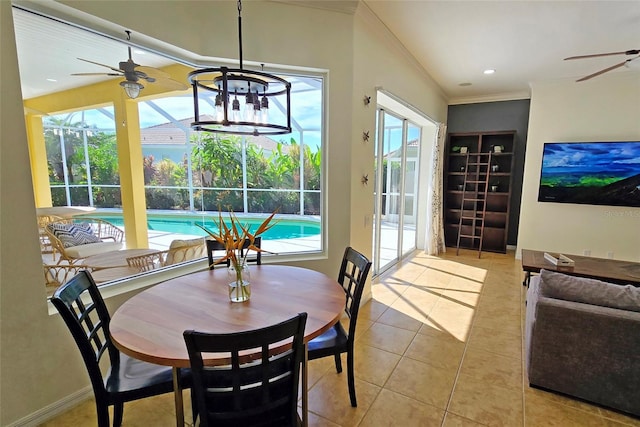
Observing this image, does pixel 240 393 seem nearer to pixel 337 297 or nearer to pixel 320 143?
pixel 337 297

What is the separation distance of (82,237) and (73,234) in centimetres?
11

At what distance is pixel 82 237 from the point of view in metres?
2.58

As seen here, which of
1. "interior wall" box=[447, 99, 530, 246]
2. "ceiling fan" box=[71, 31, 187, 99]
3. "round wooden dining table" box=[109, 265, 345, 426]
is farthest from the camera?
"interior wall" box=[447, 99, 530, 246]

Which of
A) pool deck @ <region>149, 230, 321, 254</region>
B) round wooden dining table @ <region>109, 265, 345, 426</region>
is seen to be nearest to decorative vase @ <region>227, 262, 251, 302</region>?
round wooden dining table @ <region>109, 265, 345, 426</region>

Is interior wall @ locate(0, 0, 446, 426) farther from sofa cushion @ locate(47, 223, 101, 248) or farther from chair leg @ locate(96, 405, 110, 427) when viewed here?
chair leg @ locate(96, 405, 110, 427)

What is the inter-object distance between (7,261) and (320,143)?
2.42m

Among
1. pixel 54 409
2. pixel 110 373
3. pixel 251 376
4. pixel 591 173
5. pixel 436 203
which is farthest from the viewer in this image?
pixel 436 203

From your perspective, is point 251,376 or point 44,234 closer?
point 251,376

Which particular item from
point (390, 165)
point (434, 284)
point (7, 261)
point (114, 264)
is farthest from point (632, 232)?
point (7, 261)

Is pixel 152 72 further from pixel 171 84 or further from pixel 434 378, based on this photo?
pixel 434 378

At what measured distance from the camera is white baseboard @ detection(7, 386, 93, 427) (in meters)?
1.79

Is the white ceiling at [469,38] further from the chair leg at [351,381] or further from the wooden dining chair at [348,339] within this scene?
the chair leg at [351,381]

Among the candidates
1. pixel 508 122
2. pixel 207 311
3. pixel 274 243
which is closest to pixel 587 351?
pixel 207 311

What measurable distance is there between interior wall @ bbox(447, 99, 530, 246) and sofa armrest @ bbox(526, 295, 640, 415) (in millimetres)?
4285
